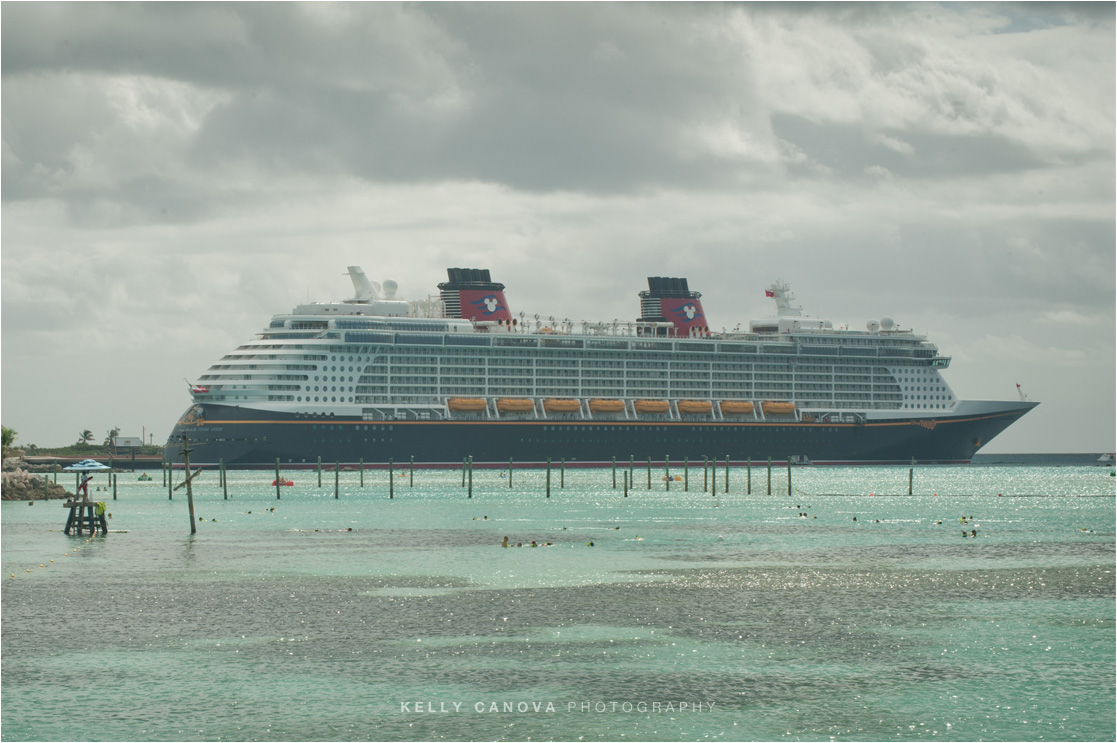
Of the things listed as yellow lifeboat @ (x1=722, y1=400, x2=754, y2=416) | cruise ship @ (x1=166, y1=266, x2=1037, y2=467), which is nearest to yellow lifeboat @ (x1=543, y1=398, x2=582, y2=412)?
cruise ship @ (x1=166, y1=266, x2=1037, y2=467)

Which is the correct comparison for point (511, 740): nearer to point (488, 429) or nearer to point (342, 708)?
point (342, 708)

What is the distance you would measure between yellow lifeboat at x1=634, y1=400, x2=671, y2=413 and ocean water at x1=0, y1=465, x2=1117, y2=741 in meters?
71.0

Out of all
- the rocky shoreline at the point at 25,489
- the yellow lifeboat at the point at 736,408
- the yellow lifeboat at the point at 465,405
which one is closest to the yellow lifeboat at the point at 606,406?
the yellow lifeboat at the point at 465,405

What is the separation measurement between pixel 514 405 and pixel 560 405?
4.79m

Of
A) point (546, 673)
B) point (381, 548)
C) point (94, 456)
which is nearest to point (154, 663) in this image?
point (546, 673)

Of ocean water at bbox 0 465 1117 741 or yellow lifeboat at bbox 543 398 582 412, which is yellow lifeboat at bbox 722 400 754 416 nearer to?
yellow lifeboat at bbox 543 398 582 412

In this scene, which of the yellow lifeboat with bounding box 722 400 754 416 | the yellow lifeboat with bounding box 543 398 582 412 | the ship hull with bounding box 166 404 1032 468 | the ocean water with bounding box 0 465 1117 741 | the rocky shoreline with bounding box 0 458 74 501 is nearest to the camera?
the ocean water with bounding box 0 465 1117 741

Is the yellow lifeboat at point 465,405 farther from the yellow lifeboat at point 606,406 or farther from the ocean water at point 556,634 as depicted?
the ocean water at point 556,634

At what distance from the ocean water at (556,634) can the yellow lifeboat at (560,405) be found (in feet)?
220

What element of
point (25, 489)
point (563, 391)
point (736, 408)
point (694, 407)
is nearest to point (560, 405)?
point (563, 391)

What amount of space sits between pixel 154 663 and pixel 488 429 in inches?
3862

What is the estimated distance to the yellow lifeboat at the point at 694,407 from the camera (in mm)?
138625

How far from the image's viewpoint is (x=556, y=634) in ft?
105

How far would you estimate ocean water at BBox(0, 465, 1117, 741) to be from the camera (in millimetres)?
24344
